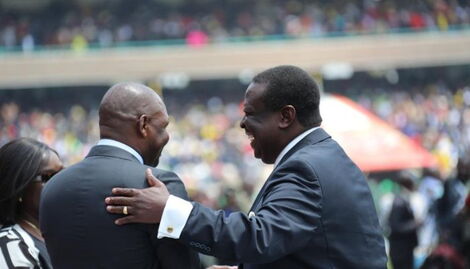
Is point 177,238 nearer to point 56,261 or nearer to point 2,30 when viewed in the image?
point 56,261

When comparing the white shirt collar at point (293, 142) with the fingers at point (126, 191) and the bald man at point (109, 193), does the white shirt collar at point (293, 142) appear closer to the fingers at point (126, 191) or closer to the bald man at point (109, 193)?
the bald man at point (109, 193)

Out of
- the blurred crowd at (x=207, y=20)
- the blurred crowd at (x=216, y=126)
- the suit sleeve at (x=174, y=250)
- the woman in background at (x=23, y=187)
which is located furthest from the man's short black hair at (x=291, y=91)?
the blurred crowd at (x=207, y=20)

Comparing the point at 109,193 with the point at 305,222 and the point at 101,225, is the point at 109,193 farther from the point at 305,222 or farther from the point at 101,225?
the point at 305,222

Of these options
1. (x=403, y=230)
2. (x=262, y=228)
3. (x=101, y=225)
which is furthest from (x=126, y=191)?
(x=403, y=230)

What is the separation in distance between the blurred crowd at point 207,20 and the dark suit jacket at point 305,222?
87.6 ft

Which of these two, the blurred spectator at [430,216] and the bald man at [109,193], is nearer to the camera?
the bald man at [109,193]

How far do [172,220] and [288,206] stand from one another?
378 millimetres

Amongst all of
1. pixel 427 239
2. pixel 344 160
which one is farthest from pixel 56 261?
pixel 427 239

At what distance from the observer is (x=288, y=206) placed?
2604 millimetres

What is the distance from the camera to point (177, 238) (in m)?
2.55

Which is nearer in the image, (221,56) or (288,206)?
(288,206)

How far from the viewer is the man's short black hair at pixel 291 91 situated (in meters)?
2.87

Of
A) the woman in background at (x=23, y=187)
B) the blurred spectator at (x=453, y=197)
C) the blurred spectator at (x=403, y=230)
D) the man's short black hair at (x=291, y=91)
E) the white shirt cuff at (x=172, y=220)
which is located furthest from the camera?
the blurred spectator at (x=403, y=230)

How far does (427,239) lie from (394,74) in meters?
20.3
